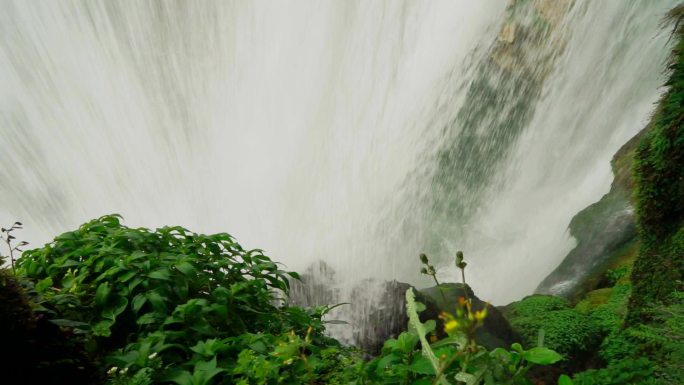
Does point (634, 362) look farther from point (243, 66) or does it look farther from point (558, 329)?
point (243, 66)

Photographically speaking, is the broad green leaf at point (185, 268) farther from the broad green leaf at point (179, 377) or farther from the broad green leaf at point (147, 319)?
the broad green leaf at point (179, 377)

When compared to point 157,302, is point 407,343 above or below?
below

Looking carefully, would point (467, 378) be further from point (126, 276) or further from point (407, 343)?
point (126, 276)

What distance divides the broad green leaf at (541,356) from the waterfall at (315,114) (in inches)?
284

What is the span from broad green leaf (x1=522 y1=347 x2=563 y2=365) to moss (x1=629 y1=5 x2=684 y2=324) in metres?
3.11

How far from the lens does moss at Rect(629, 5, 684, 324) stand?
10.5 ft

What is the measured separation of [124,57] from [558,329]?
11.2 metres

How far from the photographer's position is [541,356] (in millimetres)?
924

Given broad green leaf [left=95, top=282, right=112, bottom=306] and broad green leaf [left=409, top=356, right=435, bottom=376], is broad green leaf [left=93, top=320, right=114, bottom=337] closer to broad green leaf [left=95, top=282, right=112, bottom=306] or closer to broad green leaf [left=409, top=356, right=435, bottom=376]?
broad green leaf [left=95, top=282, right=112, bottom=306]

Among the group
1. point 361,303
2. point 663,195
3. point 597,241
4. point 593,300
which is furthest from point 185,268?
point 597,241

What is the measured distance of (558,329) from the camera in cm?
549

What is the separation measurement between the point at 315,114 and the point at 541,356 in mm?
9111

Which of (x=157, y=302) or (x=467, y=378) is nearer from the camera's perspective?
(x=467, y=378)

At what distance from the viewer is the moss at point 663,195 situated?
3188mm
